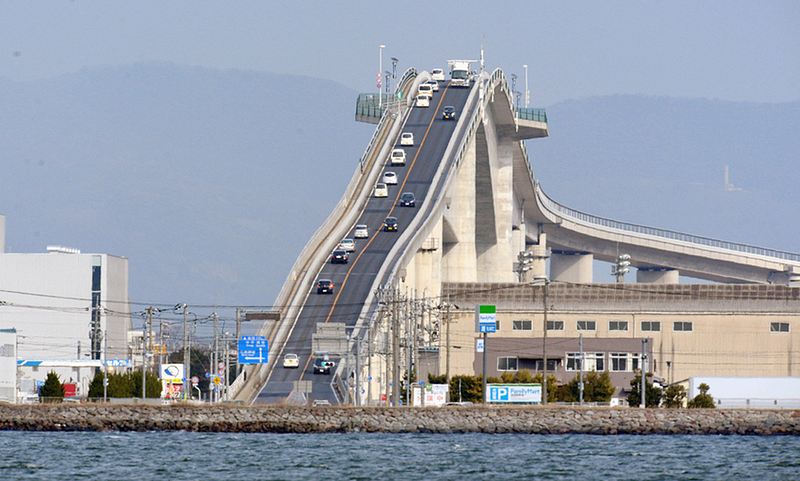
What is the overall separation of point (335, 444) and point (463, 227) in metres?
79.5

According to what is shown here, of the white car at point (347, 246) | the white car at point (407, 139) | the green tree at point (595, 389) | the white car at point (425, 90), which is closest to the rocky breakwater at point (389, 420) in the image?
the green tree at point (595, 389)

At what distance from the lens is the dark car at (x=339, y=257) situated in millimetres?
139750

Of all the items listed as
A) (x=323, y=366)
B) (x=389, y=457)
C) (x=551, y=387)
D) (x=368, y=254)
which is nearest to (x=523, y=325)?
(x=368, y=254)

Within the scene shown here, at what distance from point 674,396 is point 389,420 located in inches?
1065

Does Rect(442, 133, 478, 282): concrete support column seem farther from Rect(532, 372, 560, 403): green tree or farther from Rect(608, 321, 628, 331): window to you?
Rect(532, 372, 560, 403): green tree

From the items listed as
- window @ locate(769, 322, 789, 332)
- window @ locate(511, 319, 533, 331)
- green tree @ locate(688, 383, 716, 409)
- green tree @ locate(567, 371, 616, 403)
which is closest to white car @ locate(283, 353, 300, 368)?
green tree @ locate(567, 371, 616, 403)

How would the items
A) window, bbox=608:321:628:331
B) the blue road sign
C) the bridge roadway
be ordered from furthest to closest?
window, bbox=608:321:628:331 < the bridge roadway < the blue road sign

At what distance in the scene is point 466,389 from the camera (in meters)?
123

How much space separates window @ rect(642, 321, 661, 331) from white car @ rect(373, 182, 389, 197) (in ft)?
84.6

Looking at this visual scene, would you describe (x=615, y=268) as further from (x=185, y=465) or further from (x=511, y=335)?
(x=185, y=465)

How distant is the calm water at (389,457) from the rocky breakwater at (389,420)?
2903 mm

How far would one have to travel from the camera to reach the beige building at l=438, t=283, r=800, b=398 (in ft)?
458

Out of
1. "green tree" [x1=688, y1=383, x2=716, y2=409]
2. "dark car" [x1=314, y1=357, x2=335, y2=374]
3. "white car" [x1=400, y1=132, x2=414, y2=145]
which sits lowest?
"green tree" [x1=688, y1=383, x2=716, y2=409]

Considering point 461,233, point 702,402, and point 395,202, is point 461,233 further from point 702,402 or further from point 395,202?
point 702,402
